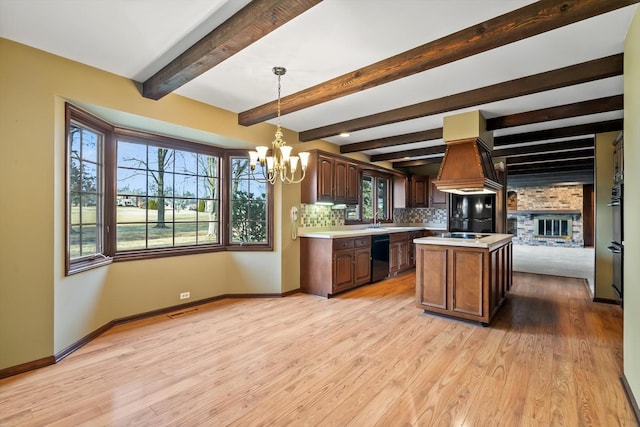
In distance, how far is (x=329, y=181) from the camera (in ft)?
16.6

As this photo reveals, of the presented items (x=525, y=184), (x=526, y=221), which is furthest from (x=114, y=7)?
(x=526, y=221)

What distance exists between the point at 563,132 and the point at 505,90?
222 centimetres

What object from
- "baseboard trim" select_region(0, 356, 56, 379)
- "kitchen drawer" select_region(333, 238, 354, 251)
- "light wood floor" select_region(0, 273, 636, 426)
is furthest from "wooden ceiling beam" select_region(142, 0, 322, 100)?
"kitchen drawer" select_region(333, 238, 354, 251)

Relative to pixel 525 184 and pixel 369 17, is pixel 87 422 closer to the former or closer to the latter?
pixel 369 17

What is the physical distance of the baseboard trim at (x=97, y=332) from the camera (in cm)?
238

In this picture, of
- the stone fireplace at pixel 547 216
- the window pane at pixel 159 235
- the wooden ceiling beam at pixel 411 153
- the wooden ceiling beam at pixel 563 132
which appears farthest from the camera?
the stone fireplace at pixel 547 216

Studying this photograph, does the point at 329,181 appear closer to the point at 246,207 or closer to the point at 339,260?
the point at 339,260

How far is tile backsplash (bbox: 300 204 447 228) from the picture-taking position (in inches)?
202

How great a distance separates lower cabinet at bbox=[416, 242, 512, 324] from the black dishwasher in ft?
5.27

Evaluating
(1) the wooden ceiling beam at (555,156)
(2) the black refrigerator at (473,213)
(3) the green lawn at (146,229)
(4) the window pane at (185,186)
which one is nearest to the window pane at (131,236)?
(3) the green lawn at (146,229)

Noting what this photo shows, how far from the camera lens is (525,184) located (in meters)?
10.6

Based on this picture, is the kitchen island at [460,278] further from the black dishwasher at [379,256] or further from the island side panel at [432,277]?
the black dishwasher at [379,256]

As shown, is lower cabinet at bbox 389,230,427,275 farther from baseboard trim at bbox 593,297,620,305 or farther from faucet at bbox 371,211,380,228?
baseboard trim at bbox 593,297,620,305

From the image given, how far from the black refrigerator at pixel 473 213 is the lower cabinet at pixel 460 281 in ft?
9.97
